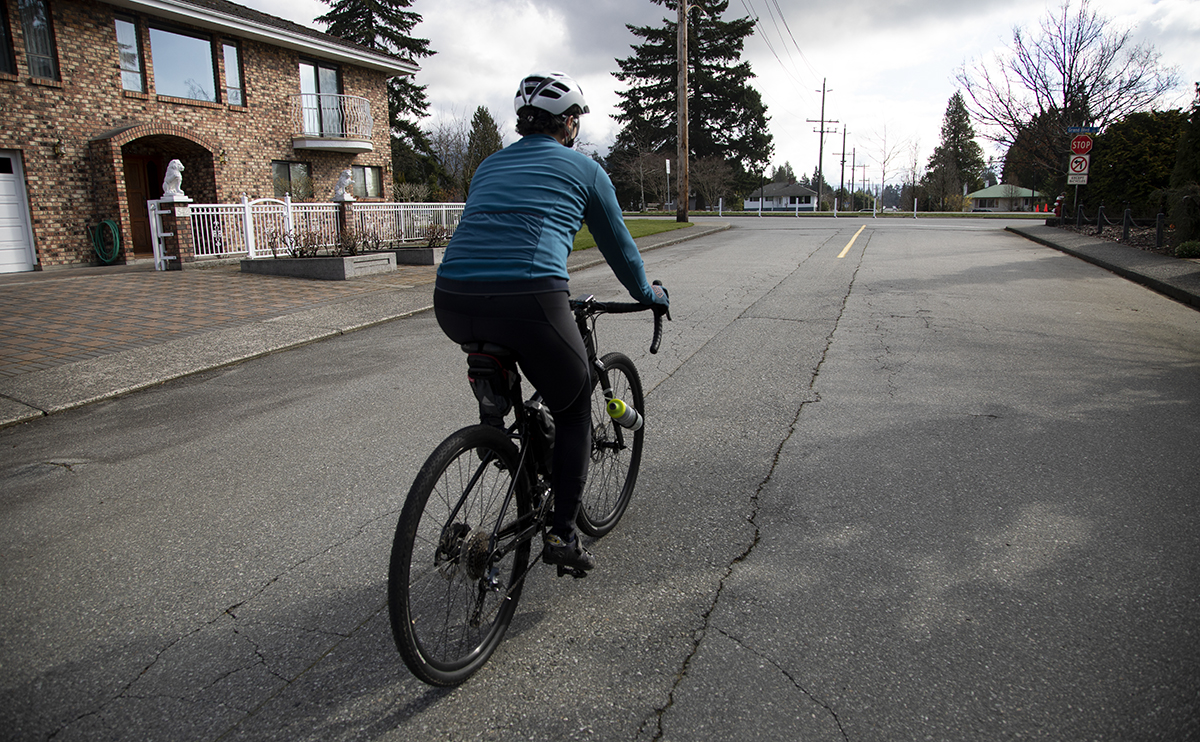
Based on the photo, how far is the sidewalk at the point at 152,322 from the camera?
661 cm

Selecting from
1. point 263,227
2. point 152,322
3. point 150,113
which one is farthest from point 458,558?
point 150,113

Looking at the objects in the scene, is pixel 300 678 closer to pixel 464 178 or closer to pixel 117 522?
pixel 117 522

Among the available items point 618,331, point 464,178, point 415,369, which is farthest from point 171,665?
point 464,178

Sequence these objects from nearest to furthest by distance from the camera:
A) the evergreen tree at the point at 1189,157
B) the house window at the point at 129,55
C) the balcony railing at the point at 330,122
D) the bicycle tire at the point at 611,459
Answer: the bicycle tire at the point at 611,459, the evergreen tree at the point at 1189,157, the house window at the point at 129,55, the balcony railing at the point at 330,122

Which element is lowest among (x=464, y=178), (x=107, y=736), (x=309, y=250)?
(x=107, y=736)

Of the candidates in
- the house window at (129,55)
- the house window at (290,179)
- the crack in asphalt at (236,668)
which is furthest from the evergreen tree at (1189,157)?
the house window at (129,55)

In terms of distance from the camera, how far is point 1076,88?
2664cm

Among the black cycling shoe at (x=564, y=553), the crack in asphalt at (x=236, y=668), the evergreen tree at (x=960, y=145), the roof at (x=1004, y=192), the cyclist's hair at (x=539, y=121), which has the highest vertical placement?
the evergreen tree at (x=960, y=145)

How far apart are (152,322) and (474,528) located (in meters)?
8.56

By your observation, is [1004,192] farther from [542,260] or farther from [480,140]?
[542,260]

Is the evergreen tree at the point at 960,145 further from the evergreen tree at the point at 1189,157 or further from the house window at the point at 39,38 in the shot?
the house window at the point at 39,38

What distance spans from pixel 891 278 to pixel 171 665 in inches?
486

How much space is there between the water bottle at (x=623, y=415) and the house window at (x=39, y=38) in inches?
752

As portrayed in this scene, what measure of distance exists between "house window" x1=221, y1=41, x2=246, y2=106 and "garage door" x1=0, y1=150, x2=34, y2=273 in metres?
5.94
